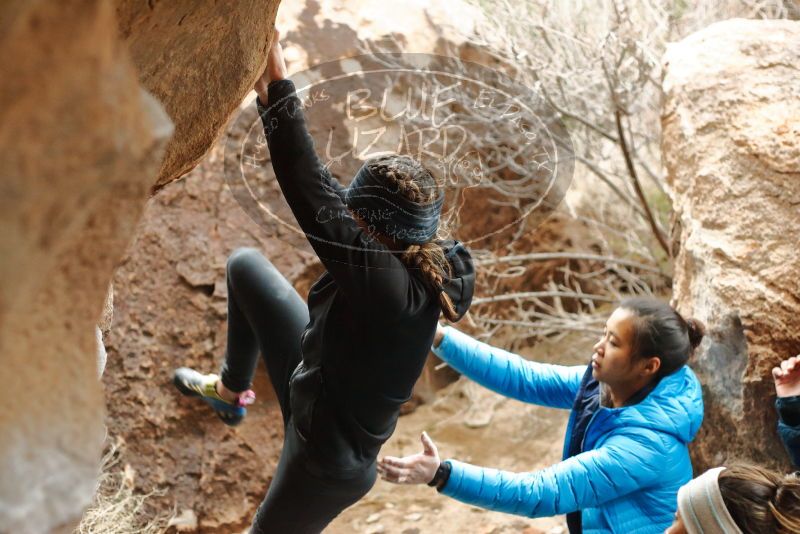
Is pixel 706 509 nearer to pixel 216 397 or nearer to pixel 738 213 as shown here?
pixel 738 213

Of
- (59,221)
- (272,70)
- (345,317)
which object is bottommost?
(345,317)

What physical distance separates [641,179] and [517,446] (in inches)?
71.0

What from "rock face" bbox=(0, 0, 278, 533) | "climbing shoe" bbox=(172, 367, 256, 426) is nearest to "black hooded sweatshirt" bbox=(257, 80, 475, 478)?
"rock face" bbox=(0, 0, 278, 533)

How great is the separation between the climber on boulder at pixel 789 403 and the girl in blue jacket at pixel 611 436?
9.8 inches

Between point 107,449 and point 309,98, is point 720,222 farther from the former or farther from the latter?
point 107,449

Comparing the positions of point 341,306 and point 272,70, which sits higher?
point 272,70

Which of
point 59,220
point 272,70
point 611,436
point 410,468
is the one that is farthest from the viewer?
point 611,436

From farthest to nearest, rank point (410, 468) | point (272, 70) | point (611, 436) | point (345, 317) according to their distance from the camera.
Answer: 1. point (611, 436)
2. point (410, 468)
3. point (345, 317)
4. point (272, 70)

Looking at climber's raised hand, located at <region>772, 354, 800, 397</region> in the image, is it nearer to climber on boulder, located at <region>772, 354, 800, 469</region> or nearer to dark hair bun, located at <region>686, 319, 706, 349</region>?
climber on boulder, located at <region>772, 354, 800, 469</region>

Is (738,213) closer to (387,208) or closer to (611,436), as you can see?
(611,436)

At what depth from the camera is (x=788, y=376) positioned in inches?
94.1

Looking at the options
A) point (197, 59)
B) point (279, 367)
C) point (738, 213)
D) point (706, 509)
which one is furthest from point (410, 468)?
point (738, 213)

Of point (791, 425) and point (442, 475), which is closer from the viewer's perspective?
point (442, 475)

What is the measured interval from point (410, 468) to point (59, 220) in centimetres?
141
